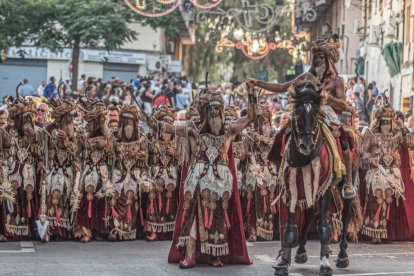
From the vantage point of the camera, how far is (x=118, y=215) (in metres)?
16.3

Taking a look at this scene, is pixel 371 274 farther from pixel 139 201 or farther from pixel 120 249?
pixel 139 201

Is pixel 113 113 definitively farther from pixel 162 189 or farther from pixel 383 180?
pixel 383 180

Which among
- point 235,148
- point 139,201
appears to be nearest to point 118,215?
point 139,201

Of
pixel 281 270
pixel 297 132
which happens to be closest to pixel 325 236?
pixel 281 270

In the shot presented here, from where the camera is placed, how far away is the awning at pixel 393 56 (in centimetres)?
3972

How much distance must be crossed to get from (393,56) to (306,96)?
28.4m

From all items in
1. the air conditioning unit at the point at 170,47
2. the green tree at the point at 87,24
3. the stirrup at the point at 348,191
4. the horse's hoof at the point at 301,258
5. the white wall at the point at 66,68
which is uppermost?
the air conditioning unit at the point at 170,47

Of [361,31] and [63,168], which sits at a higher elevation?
[361,31]

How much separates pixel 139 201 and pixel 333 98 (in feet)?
14.0

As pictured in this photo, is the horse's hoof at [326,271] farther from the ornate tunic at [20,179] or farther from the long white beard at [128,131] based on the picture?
the ornate tunic at [20,179]

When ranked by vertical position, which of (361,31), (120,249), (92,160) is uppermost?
(361,31)

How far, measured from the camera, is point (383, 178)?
1656 centimetres

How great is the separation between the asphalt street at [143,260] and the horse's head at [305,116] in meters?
1.42

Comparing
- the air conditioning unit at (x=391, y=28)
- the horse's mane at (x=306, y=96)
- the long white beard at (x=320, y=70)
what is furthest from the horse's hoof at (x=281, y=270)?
the air conditioning unit at (x=391, y=28)
